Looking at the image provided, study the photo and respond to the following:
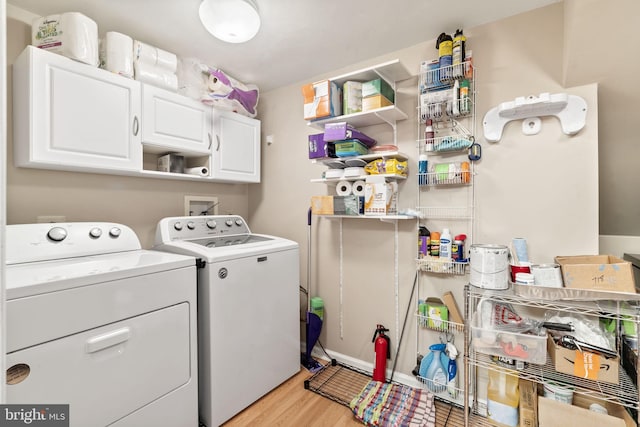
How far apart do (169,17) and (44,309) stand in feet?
5.46

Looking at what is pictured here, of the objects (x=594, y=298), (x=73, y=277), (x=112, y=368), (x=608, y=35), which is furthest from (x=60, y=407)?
(x=608, y=35)

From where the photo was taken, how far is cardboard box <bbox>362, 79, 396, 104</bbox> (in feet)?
6.18

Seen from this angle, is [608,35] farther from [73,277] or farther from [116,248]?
[116,248]

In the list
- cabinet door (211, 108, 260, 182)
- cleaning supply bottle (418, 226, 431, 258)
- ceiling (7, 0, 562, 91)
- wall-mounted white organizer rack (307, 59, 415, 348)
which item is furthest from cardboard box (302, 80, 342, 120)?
cleaning supply bottle (418, 226, 431, 258)

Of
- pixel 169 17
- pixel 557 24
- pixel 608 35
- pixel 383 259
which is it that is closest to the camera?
pixel 608 35

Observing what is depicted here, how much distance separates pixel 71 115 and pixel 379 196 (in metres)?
1.81

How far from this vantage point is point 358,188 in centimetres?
209

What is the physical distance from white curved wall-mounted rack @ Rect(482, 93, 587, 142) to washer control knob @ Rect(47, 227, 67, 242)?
97.0 inches

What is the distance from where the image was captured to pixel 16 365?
3.37 feet

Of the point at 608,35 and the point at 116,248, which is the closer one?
the point at 608,35

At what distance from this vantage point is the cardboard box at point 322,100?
77.9 inches

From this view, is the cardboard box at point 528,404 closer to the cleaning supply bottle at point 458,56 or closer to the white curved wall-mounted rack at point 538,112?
the white curved wall-mounted rack at point 538,112

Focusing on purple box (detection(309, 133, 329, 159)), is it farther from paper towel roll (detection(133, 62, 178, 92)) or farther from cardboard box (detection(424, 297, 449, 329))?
cardboard box (detection(424, 297, 449, 329))

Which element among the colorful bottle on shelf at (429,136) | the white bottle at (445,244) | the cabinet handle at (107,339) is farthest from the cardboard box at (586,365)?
the cabinet handle at (107,339)
